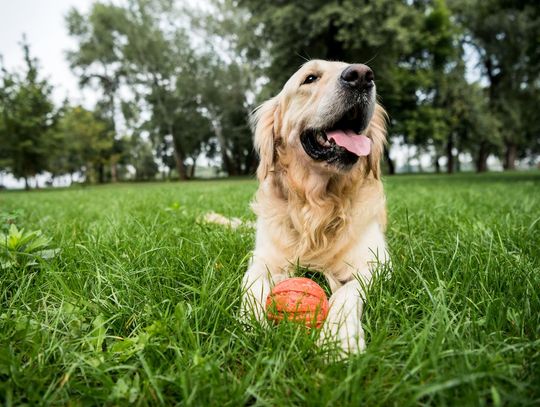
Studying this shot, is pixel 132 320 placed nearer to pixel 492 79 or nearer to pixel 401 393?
pixel 401 393

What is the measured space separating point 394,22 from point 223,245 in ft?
39.4

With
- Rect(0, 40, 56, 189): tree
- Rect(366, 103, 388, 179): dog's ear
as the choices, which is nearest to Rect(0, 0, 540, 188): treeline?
Rect(0, 40, 56, 189): tree

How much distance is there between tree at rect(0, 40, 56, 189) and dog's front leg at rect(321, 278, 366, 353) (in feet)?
87.5

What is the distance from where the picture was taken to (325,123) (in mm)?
2518

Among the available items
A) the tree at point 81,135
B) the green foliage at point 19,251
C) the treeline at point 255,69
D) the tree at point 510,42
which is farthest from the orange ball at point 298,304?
the tree at point 81,135

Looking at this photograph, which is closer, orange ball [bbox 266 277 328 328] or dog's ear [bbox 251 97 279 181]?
orange ball [bbox 266 277 328 328]

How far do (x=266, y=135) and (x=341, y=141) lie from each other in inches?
25.6

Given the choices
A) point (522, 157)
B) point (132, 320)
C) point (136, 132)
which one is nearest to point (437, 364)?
point (132, 320)

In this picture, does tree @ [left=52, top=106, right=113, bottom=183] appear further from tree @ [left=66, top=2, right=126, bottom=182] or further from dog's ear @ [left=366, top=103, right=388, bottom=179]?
dog's ear @ [left=366, top=103, right=388, bottom=179]

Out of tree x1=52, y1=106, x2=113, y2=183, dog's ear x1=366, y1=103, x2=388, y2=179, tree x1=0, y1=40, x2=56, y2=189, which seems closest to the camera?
dog's ear x1=366, y1=103, x2=388, y2=179

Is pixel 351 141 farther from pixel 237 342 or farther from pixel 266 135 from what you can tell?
pixel 237 342

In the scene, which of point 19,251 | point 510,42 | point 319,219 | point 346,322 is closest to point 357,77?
point 319,219

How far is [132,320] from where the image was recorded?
5.16 ft

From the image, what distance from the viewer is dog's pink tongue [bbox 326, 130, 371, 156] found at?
245cm
